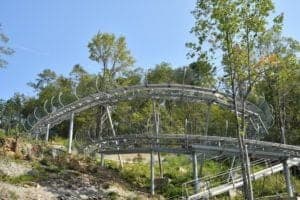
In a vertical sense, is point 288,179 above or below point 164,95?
below

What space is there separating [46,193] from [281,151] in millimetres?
12850

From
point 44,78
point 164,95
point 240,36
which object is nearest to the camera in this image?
point 240,36

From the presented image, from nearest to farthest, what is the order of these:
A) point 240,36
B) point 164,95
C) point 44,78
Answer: point 240,36
point 164,95
point 44,78

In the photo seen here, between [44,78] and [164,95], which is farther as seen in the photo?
[44,78]

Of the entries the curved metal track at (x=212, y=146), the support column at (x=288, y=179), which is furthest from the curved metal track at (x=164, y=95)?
the support column at (x=288, y=179)

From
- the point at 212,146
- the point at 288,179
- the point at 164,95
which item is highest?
the point at 164,95

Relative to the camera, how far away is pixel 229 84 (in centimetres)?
2130

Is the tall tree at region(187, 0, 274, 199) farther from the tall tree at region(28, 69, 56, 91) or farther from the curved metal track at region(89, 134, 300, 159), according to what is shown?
the tall tree at region(28, 69, 56, 91)

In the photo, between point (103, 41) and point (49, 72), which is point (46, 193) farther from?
point (49, 72)

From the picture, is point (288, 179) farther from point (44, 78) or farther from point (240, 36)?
point (44, 78)

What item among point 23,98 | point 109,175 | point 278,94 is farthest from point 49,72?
point 109,175

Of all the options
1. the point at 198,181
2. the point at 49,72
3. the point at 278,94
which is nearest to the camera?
the point at 198,181

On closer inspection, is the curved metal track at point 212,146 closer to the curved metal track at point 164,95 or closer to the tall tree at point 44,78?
the curved metal track at point 164,95

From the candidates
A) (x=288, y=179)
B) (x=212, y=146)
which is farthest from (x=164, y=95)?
A: (x=288, y=179)
